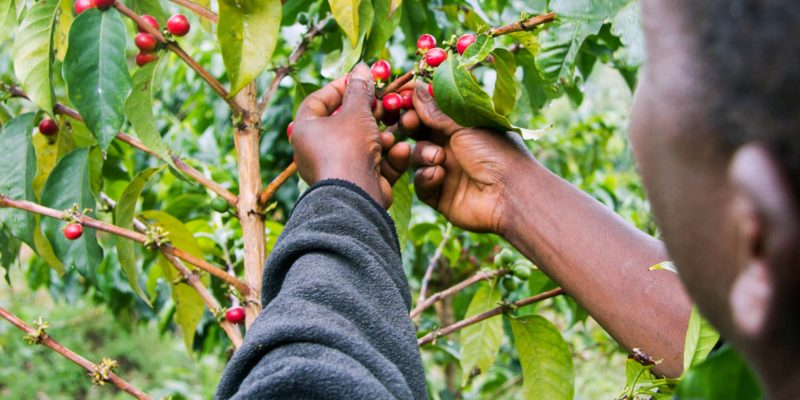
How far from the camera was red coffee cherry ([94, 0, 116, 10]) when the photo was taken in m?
1.41

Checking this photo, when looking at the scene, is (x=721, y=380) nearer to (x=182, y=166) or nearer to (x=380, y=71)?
(x=380, y=71)

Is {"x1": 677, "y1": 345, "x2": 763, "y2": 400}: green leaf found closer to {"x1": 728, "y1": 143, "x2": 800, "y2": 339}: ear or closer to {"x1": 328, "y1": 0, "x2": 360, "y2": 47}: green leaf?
{"x1": 728, "y1": 143, "x2": 800, "y2": 339}: ear

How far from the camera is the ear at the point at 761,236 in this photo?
0.60 m

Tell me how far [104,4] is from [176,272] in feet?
1.89

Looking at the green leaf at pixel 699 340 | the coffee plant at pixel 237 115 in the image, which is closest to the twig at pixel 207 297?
the coffee plant at pixel 237 115

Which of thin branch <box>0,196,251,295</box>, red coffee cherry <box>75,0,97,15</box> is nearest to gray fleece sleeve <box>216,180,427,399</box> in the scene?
thin branch <box>0,196,251,295</box>

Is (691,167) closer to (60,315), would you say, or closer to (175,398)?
(175,398)

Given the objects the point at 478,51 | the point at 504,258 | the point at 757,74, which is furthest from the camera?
the point at 504,258

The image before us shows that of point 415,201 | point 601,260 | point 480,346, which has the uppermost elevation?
point 601,260

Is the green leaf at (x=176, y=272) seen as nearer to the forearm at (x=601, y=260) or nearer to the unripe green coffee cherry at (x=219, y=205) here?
the unripe green coffee cherry at (x=219, y=205)

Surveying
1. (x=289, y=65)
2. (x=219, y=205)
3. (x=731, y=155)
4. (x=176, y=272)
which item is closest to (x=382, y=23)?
(x=289, y=65)

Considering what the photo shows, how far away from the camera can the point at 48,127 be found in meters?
1.72

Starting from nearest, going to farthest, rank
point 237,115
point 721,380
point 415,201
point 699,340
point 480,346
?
point 721,380
point 699,340
point 237,115
point 480,346
point 415,201

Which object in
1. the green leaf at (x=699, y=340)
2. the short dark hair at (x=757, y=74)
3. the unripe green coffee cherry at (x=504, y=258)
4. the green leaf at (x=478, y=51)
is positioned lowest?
the unripe green coffee cherry at (x=504, y=258)
